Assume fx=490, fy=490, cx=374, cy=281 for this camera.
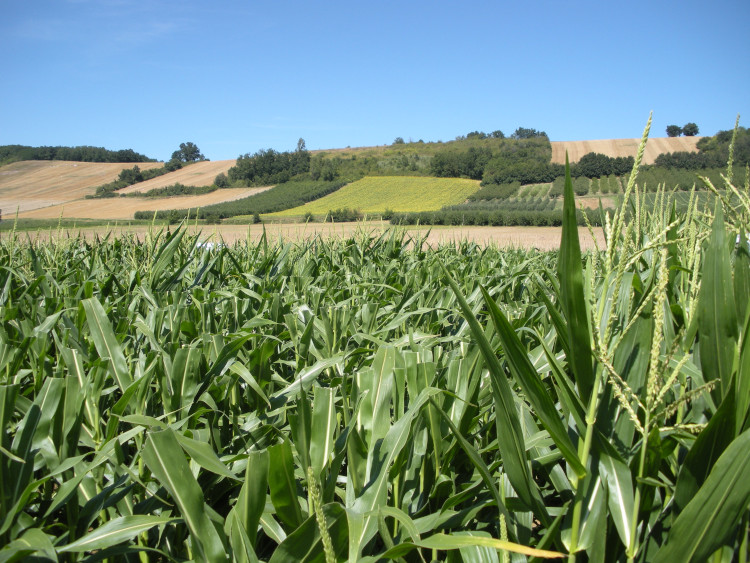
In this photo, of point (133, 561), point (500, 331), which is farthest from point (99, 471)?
point (500, 331)

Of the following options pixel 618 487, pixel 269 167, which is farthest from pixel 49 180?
pixel 618 487

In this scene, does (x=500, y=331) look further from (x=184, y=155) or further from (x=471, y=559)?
(x=184, y=155)

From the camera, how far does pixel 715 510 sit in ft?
2.82

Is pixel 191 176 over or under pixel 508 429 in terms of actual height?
over

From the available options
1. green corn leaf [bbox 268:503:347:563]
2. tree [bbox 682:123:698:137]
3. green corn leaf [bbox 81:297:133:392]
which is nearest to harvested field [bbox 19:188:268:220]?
green corn leaf [bbox 81:297:133:392]

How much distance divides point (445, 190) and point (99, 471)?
53.9 meters

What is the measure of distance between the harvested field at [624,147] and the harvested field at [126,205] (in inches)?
1440

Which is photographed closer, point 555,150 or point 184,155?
point 555,150

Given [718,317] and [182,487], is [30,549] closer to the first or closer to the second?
[182,487]

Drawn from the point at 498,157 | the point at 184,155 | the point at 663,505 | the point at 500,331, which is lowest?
the point at 663,505

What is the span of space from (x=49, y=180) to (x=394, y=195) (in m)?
44.7

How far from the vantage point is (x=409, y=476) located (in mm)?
1397

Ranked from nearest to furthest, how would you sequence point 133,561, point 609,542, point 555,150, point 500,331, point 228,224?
point 500,331 → point 609,542 → point 133,561 → point 228,224 → point 555,150

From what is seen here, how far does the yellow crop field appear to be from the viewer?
4788cm
